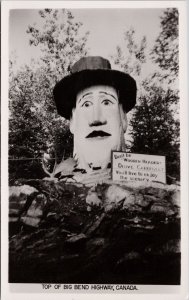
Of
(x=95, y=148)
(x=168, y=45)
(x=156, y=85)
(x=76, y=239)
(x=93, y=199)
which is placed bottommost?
(x=76, y=239)

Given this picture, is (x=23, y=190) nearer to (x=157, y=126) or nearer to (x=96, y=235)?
(x=96, y=235)

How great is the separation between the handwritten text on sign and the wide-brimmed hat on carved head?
0.55ft

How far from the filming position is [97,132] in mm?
1238

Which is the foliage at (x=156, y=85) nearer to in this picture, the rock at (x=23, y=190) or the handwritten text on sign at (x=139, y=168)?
the handwritten text on sign at (x=139, y=168)

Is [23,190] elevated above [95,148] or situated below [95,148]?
below

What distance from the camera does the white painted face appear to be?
1234mm

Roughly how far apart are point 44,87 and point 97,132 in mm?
231

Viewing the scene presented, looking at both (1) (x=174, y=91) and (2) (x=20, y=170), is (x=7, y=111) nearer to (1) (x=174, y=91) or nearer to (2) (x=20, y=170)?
(2) (x=20, y=170)

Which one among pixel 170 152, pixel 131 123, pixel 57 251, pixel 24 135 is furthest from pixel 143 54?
pixel 57 251

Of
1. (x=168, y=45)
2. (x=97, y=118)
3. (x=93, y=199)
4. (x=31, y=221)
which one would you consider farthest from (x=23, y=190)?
(x=168, y=45)

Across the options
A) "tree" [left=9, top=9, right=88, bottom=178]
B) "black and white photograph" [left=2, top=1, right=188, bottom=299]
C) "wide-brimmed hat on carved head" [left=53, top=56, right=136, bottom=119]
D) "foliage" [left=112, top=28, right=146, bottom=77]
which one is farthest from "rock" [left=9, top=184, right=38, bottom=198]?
"foliage" [left=112, top=28, right=146, bottom=77]

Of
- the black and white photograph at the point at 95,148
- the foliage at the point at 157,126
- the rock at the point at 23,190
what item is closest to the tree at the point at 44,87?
the black and white photograph at the point at 95,148

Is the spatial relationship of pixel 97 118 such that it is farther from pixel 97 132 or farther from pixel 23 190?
pixel 23 190

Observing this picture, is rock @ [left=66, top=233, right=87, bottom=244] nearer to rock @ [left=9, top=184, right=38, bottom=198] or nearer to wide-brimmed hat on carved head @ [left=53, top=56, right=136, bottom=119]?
rock @ [left=9, top=184, right=38, bottom=198]
